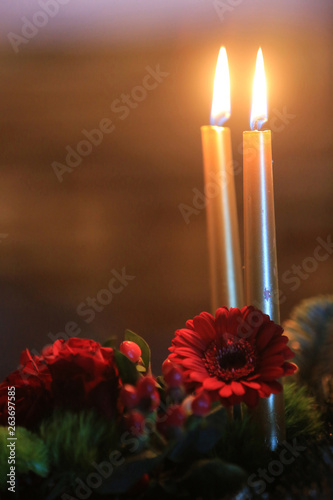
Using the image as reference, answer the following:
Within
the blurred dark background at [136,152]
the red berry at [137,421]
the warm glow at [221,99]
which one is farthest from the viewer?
the blurred dark background at [136,152]

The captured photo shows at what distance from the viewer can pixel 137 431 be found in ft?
0.72

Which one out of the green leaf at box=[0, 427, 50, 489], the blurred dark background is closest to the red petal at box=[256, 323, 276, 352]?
the green leaf at box=[0, 427, 50, 489]

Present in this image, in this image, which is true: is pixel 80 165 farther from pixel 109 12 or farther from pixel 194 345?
pixel 194 345

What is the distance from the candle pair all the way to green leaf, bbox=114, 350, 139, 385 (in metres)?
0.06

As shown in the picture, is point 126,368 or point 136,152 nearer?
point 126,368

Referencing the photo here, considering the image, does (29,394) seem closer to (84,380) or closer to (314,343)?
(84,380)

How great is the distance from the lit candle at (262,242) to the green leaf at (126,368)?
0.21 ft

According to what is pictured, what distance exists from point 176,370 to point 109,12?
0.74 m

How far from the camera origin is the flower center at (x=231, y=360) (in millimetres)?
265

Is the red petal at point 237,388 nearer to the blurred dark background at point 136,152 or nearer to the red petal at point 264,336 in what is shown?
the red petal at point 264,336

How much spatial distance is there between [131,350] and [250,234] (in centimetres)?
8

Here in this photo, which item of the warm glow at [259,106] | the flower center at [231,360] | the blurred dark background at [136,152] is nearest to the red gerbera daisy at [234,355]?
the flower center at [231,360]

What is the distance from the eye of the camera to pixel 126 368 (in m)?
0.26

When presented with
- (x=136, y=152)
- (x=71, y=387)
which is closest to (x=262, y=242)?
(x=71, y=387)
